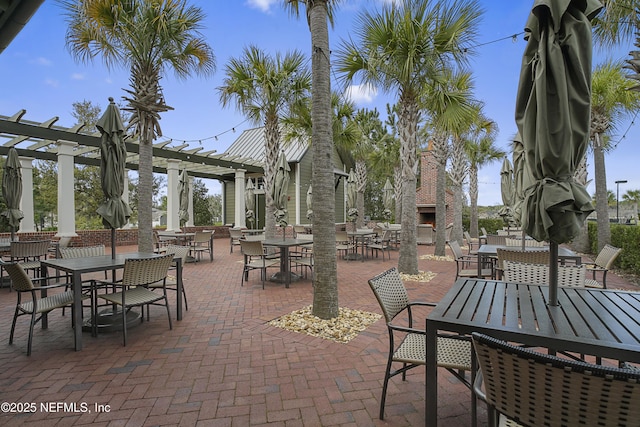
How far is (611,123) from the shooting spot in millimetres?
11055

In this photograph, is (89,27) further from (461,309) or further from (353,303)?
(461,309)

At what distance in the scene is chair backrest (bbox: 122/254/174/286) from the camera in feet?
11.7

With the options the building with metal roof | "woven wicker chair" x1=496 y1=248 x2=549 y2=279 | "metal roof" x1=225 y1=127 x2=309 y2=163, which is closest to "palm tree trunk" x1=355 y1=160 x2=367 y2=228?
the building with metal roof

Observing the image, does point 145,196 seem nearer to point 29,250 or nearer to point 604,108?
point 29,250

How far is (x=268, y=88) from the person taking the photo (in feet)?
29.0

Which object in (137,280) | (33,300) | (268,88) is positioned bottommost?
(33,300)

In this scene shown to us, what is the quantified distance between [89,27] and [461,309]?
26.6ft

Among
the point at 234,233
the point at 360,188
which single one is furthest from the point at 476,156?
the point at 234,233

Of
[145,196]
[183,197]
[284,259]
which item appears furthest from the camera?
[183,197]

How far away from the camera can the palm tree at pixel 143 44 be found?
603 centimetres

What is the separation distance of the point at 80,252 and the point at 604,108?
582 inches

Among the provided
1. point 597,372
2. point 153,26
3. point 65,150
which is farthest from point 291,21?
point 65,150

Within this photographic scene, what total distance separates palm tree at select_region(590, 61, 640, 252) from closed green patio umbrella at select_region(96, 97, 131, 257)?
460 inches

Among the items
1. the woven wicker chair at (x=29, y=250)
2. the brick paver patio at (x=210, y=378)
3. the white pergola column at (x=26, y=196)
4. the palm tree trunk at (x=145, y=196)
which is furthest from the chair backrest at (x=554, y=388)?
the white pergola column at (x=26, y=196)
